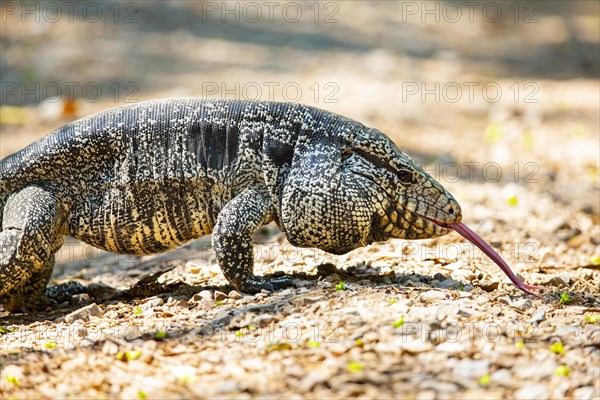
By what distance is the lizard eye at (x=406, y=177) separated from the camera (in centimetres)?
716

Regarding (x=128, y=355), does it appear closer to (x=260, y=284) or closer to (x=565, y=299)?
(x=260, y=284)

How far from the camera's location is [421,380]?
518 cm

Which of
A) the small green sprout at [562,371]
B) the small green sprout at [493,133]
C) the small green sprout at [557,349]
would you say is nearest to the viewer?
the small green sprout at [562,371]

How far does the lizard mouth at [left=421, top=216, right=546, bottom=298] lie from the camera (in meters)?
7.09

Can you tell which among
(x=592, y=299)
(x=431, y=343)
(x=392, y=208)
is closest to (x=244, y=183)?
(x=392, y=208)

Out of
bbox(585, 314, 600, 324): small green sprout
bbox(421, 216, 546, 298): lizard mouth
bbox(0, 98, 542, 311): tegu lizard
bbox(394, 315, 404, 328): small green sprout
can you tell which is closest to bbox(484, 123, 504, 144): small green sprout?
bbox(421, 216, 546, 298): lizard mouth

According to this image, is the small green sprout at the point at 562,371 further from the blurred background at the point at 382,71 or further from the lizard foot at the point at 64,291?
the blurred background at the point at 382,71

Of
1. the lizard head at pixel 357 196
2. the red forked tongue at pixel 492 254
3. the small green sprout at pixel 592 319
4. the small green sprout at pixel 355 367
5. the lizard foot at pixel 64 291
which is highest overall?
the lizard head at pixel 357 196

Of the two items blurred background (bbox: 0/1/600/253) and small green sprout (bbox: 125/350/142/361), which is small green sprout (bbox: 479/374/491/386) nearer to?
small green sprout (bbox: 125/350/142/361)

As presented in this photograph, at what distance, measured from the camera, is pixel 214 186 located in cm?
739

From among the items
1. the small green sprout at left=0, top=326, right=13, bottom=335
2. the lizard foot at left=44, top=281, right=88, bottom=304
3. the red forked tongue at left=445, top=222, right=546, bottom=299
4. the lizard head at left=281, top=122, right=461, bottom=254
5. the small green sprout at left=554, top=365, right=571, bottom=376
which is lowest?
the small green sprout at left=0, top=326, right=13, bottom=335

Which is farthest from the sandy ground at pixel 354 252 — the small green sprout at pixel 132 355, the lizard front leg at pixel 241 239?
the lizard front leg at pixel 241 239

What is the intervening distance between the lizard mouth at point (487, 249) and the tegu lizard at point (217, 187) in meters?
0.01

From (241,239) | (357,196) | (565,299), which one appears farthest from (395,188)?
(565,299)
